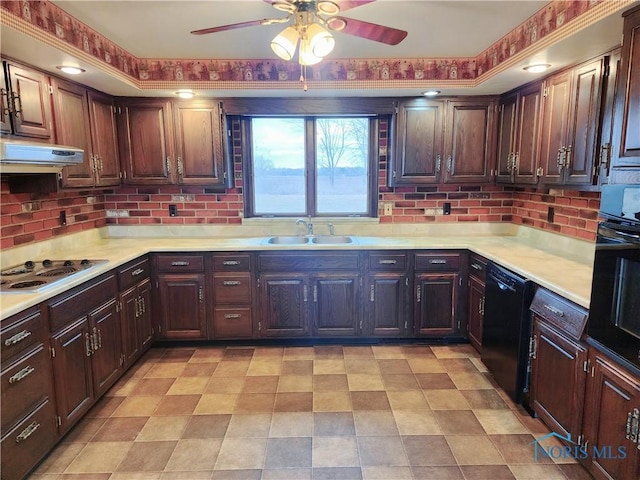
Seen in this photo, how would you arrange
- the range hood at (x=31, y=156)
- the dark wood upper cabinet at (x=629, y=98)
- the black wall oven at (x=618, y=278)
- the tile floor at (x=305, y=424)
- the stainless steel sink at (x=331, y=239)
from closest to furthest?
the black wall oven at (x=618, y=278) < the dark wood upper cabinet at (x=629, y=98) < the range hood at (x=31, y=156) < the tile floor at (x=305, y=424) < the stainless steel sink at (x=331, y=239)

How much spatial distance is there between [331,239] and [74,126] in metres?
2.21

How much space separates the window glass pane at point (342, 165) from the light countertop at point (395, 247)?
15.9 inches

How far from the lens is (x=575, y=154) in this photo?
8.05ft

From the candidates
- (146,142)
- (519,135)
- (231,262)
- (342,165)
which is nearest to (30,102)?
(146,142)

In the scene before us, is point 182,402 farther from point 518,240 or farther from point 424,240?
point 518,240

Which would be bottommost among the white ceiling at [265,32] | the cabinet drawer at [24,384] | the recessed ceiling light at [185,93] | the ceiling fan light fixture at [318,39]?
the cabinet drawer at [24,384]

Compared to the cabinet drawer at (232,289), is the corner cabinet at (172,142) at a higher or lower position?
higher

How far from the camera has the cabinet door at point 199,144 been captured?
347cm

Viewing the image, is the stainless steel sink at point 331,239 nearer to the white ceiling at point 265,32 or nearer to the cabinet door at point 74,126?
the white ceiling at point 265,32

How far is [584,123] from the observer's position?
2.38 meters

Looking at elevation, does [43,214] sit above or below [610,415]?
above

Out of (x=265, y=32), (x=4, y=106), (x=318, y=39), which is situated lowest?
(x=4, y=106)

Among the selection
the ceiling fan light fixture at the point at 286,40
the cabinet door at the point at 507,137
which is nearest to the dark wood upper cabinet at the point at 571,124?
the cabinet door at the point at 507,137

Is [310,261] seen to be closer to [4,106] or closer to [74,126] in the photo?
[74,126]
